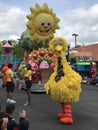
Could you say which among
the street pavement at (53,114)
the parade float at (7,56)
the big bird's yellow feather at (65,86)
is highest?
the parade float at (7,56)

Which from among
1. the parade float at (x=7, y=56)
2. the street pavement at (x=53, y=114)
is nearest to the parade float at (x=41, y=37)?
the street pavement at (x=53, y=114)

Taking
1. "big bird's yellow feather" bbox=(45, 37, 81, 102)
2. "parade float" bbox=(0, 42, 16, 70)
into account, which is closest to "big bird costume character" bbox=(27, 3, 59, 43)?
"parade float" bbox=(0, 42, 16, 70)

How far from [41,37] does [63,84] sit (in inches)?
360

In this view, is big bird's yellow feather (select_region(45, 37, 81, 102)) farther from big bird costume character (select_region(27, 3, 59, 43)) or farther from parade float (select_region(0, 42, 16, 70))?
parade float (select_region(0, 42, 16, 70))

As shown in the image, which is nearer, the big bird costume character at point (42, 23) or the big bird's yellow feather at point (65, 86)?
the big bird's yellow feather at point (65, 86)

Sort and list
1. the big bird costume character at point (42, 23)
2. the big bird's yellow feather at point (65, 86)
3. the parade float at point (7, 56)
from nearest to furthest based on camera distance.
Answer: the big bird's yellow feather at point (65, 86) → the big bird costume character at point (42, 23) → the parade float at point (7, 56)

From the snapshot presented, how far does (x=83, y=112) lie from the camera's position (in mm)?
11898

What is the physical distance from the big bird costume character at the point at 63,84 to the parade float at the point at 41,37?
7.46m

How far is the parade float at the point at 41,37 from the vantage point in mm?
18250

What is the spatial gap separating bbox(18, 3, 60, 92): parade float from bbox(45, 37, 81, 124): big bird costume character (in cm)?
746

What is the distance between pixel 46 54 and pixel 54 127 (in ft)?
A: 29.5

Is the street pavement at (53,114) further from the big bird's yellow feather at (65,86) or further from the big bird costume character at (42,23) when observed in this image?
the big bird costume character at (42,23)

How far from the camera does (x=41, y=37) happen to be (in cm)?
1905

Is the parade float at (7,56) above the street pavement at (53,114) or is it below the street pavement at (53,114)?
above
